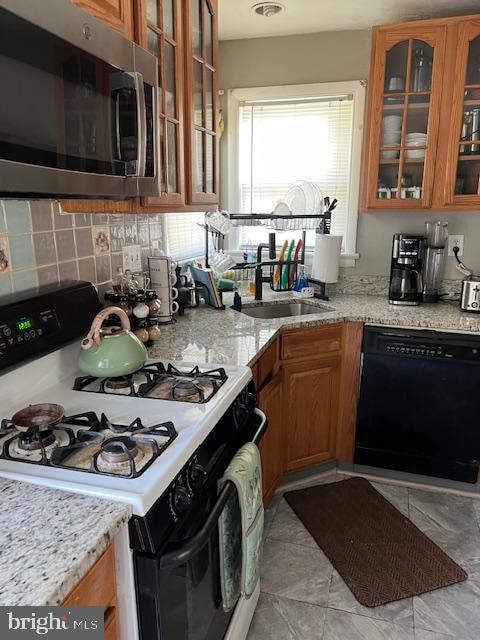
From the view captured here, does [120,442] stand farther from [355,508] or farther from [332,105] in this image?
[332,105]

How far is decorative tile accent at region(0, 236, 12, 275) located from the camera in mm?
Result: 1264

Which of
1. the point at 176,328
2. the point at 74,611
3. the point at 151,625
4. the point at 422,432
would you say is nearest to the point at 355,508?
the point at 422,432

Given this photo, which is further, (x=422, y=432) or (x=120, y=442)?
(x=422, y=432)

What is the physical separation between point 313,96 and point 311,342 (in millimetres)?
1513

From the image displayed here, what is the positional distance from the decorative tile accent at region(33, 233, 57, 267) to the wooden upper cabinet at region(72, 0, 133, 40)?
0.61 metres

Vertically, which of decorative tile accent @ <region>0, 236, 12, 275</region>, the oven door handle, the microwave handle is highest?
the microwave handle

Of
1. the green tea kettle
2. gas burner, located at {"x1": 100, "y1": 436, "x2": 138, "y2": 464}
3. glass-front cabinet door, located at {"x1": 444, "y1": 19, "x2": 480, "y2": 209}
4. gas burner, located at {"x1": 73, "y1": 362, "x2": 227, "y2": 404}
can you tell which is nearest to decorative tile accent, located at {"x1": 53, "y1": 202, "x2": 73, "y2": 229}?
the green tea kettle

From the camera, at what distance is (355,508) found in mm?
2227

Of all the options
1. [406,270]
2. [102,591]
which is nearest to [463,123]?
[406,270]

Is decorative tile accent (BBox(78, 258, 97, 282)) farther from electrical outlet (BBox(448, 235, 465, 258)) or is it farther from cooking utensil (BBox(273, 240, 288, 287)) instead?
electrical outlet (BBox(448, 235, 465, 258))

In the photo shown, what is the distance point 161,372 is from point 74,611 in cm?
77

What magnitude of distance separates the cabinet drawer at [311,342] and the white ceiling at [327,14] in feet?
5.14

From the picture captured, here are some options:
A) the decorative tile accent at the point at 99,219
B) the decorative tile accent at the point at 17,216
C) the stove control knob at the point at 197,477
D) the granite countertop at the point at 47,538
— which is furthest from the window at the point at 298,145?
the granite countertop at the point at 47,538

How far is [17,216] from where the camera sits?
4.27 ft
